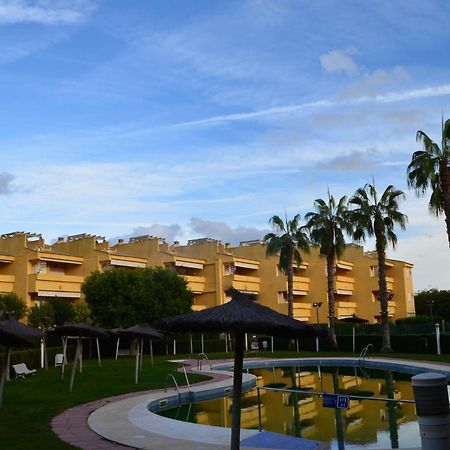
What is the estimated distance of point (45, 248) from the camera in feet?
166

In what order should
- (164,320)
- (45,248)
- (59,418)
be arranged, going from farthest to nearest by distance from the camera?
(45,248)
(59,418)
(164,320)

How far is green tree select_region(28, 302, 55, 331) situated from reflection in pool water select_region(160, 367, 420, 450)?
17.9 meters

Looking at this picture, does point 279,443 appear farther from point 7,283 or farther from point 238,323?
point 7,283

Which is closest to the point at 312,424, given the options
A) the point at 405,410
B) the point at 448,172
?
the point at 405,410

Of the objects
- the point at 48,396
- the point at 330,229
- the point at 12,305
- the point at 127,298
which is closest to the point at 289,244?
the point at 330,229

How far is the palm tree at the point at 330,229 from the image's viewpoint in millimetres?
42812

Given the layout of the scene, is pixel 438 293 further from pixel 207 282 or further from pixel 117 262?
pixel 117 262

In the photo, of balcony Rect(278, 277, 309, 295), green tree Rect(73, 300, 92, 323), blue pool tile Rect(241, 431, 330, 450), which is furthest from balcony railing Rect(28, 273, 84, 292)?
blue pool tile Rect(241, 431, 330, 450)

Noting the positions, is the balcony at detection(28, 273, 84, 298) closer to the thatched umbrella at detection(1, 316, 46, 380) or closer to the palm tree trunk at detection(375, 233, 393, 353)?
the palm tree trunk at detection(375, 233, 393, 353)

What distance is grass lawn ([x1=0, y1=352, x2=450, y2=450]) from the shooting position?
11147mm

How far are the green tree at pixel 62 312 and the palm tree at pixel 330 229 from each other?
17.8m

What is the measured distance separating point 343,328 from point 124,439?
137 feet

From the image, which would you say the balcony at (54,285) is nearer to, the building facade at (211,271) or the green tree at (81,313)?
the building facade at (211,271)

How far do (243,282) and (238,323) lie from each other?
53.5 m
